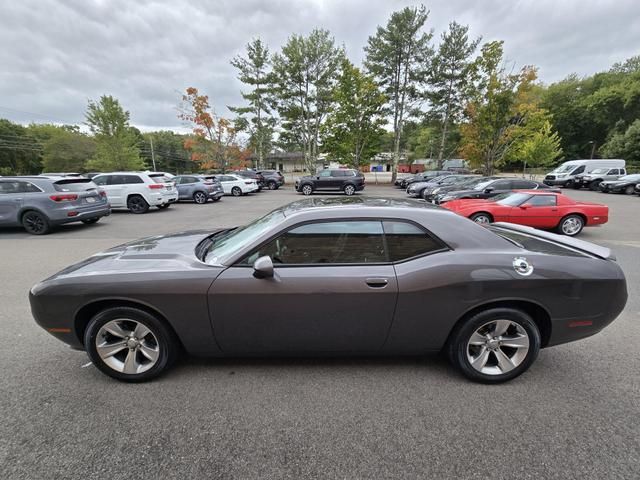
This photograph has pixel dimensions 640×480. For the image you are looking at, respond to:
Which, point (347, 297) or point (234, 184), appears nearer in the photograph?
point (347, 297)

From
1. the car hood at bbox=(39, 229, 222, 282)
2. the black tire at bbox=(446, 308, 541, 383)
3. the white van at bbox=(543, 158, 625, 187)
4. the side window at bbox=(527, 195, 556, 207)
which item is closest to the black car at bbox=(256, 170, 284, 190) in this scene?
the side window at bbox=(527, 195, 556, 207)

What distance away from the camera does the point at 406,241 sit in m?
2.37

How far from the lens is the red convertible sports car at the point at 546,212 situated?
793cm

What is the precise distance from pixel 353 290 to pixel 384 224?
0.61 meters

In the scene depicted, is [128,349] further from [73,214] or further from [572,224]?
[572,224]

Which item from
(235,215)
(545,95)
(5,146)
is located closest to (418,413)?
(235,215)

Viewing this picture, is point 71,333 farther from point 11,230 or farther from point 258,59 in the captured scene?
point 258,59

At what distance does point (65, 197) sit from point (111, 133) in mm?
27238

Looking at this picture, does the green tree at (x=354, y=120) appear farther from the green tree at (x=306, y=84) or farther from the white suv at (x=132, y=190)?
the white suv at (x=132, y=190)

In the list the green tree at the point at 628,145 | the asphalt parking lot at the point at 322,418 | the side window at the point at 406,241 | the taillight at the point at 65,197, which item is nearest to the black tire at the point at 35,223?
the taillight at the point at 65,197

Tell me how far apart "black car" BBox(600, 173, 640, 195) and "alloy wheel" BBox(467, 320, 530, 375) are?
25.7m

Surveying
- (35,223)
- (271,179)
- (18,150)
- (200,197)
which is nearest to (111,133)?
(271,179)

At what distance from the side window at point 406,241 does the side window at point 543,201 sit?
752 centimetres

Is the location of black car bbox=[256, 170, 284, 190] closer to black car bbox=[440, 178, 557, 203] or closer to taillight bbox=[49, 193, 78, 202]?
black car bbox=[440, 178, 557, 203]
